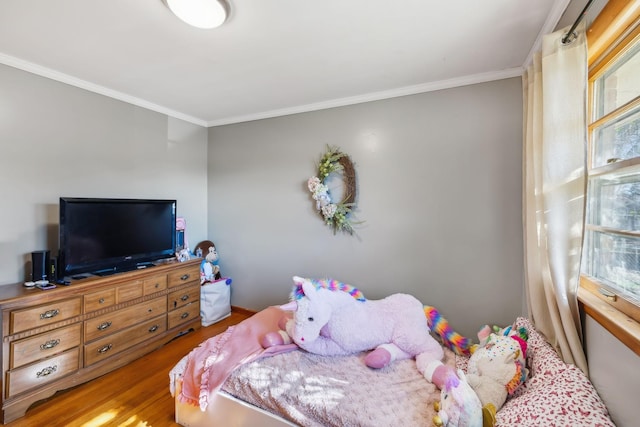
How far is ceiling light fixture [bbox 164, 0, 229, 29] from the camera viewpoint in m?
1.39

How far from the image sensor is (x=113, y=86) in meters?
2.52

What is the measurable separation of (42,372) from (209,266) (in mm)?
1633

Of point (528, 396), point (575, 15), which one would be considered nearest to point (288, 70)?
point (575, 15)

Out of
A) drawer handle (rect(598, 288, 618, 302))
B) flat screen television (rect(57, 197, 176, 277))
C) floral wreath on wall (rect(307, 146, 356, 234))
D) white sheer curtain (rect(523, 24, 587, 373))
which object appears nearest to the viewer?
drawer handle (rect(598, 288, 618, 302))

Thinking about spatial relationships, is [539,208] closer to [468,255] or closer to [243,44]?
[468,255]

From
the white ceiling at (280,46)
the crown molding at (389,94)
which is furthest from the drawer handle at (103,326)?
the crown molding at (389,94)

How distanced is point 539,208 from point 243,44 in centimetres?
207

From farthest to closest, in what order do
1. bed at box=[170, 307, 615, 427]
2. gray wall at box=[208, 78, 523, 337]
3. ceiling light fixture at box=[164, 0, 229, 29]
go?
gray wall at box=[208, 78, 523, 337] → ceiling light fixture at box=[164, 0, 229, 29] → bed at box=[170, 307, 615, 427]

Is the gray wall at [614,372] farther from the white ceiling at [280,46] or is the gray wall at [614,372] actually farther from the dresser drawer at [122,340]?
the dresser drawer at [122,340]

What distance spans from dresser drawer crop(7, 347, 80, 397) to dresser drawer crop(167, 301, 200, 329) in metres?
0.79

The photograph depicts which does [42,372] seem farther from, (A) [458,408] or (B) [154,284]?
(A) [458,408]

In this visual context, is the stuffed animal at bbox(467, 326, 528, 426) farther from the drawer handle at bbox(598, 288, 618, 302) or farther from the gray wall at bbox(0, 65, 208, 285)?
the gray wall at bbox(0, 65, 208, 285)

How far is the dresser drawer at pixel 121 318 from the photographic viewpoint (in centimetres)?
216

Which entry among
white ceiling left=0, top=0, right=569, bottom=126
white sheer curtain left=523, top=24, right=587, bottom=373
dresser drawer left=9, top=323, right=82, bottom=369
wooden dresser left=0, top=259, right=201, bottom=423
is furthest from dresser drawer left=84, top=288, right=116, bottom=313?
white sheer curtain left=523, top=24, right=587, bottom=373
